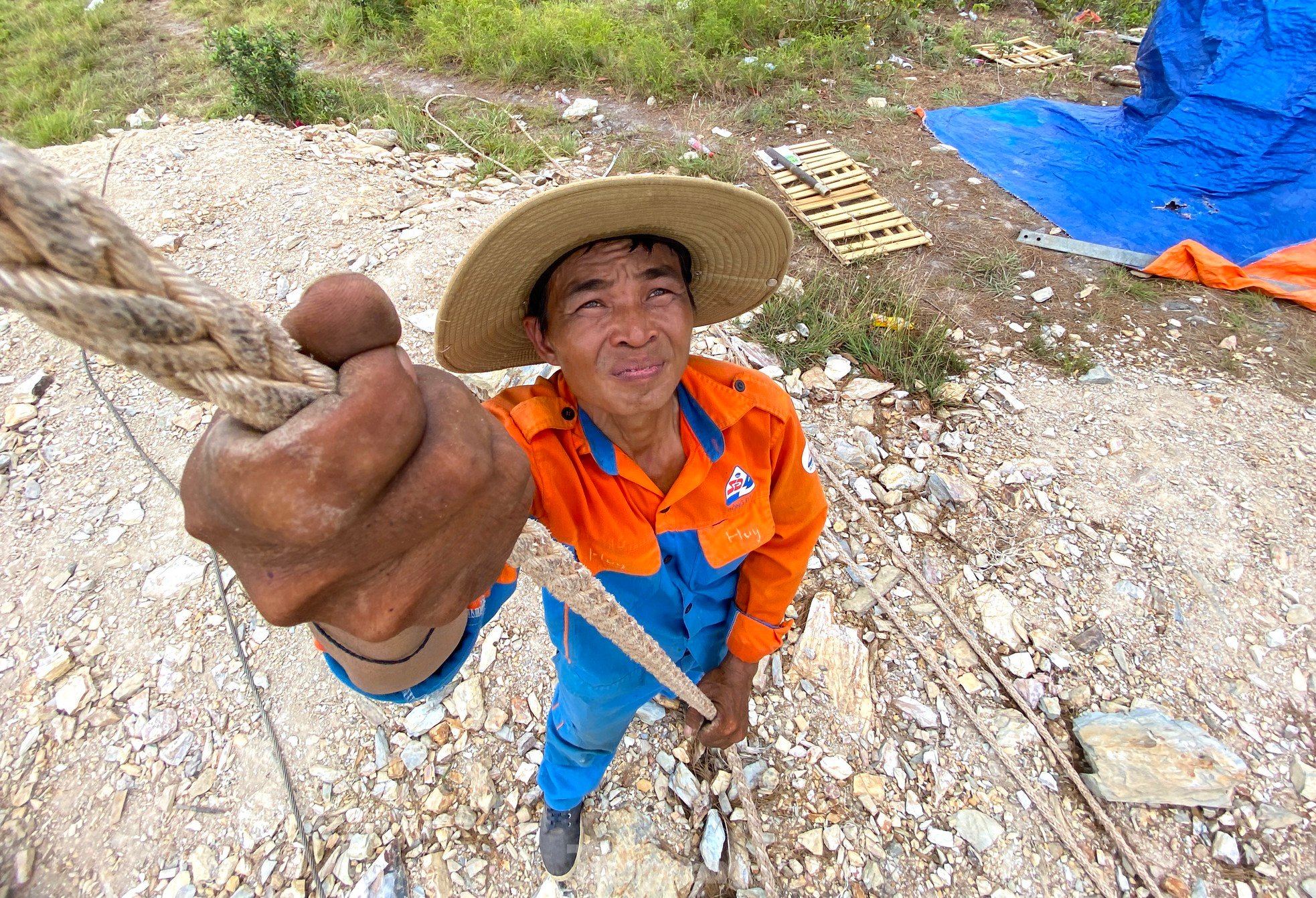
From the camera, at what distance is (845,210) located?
4.28 metres

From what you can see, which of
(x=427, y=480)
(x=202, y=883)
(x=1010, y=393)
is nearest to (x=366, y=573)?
(x=427, y=480)

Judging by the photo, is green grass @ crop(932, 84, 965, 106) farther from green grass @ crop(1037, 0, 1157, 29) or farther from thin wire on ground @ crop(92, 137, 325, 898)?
thin wire on ground @ crop(92, 137, 325, 898)

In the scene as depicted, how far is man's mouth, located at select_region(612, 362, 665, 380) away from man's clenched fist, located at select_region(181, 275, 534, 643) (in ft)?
1.52

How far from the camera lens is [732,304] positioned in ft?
4.91

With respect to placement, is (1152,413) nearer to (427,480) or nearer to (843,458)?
(843,458)

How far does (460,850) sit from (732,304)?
1.72 m

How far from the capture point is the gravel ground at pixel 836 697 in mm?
1736

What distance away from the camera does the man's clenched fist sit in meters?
0.49

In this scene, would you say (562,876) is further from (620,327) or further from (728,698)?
(620,327)

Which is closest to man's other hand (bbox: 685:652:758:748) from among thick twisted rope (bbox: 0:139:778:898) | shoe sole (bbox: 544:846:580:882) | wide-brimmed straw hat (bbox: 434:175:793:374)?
shoe sole (bbox: 544:846:580:882)

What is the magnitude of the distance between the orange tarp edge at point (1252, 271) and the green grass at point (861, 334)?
5.65 feet

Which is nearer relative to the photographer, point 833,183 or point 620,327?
point 620,327

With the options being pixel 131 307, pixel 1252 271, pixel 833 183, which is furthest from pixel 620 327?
pixel 1252 271

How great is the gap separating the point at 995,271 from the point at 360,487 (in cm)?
420
